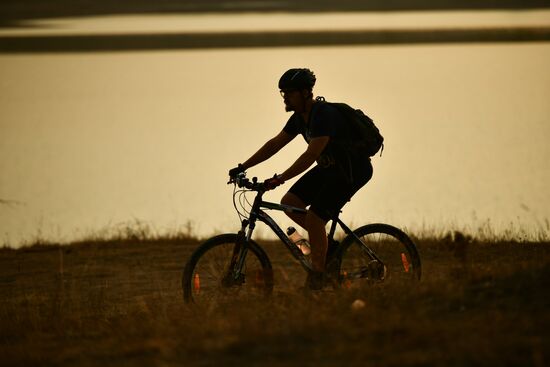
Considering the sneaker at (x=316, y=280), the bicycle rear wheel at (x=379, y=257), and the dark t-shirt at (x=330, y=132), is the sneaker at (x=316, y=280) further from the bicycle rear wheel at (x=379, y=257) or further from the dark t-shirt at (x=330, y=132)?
the dark t-shirt at (x=330, y=132)

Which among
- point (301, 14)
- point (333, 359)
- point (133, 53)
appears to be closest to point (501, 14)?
point (301, 14)

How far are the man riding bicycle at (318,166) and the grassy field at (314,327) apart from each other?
402 millimetres

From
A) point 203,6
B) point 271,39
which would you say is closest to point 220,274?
point 271,39

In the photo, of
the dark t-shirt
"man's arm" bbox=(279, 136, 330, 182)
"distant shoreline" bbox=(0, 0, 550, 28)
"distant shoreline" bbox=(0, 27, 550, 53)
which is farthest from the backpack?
"distant shoreline" bbox=(0, 0, 550, 28)

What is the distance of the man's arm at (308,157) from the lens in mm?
7129

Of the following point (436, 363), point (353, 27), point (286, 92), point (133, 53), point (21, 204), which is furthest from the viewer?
point (353, 27)

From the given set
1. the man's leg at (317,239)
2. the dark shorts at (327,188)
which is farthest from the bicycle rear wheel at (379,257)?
the dark shorts at (327,188)

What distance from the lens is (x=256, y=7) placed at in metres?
38.2

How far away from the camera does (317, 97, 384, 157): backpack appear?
24.1ft

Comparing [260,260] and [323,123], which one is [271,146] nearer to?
[323,123]

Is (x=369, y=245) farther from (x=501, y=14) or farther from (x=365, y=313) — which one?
(x=501, y=14)

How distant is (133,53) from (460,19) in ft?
33.1

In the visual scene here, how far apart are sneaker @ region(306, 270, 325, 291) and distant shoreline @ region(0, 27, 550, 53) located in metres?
20.8

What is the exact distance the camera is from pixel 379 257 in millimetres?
7852
